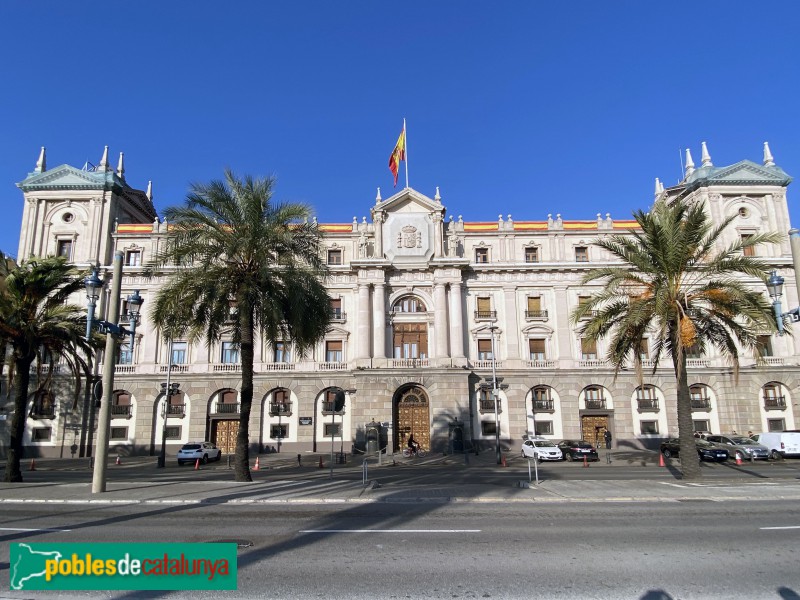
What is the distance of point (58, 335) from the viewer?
75.4 ft

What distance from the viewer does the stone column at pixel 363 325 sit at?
1674 inches

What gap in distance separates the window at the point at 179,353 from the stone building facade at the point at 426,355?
160 millimetres

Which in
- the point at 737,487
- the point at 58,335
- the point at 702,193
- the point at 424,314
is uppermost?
the point at 702,193

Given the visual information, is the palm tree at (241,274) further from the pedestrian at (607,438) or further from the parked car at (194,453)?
the pedestrian at (607,438)

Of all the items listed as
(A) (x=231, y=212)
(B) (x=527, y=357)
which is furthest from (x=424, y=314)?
(A) (x=231, y=212)

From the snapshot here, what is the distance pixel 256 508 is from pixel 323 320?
9908mm

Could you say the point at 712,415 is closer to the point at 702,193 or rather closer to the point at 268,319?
the point at 702,193

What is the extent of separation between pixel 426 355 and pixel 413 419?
5.17m

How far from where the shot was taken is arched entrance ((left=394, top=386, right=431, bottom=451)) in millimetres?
41469

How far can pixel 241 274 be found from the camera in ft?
70.0

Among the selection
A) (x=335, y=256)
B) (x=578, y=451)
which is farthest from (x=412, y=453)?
(x=335, y=256)

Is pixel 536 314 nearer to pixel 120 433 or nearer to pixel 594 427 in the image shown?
pixel 594 427

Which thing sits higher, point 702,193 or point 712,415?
point 702,193

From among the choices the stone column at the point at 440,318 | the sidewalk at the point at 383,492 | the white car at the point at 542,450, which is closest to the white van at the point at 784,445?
the white car at the point at 542,450
